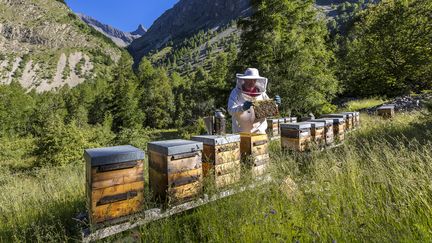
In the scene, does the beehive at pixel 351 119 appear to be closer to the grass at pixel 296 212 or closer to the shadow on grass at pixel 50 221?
the grass at pixel 296 212

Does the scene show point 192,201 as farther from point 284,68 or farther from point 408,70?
point 408,70

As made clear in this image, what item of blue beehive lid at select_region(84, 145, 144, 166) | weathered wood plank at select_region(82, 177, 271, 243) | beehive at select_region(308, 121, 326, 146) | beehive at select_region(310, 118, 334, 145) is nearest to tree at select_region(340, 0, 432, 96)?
beehive at select_region(310, 118, 334, 145)

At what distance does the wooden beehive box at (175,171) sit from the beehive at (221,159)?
0.93 ft

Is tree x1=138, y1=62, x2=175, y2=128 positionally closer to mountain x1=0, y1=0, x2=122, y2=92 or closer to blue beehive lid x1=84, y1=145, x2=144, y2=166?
blue beehive lid x1=84, y1=145, x2=144, y2=166

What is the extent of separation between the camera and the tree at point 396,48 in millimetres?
21750

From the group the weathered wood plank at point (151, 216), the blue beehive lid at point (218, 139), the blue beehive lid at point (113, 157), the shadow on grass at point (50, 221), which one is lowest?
the shadow on grass at point (50, 221)

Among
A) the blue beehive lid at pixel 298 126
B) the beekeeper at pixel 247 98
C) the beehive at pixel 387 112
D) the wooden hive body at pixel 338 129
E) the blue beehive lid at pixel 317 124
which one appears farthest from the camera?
the beehive at pixel 387 112

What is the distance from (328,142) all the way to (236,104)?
320cm

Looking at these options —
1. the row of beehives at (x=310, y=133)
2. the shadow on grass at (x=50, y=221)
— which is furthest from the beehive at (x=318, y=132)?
the shadow on grass at (x=50, y=221)

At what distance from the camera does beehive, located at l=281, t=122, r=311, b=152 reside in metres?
6.04

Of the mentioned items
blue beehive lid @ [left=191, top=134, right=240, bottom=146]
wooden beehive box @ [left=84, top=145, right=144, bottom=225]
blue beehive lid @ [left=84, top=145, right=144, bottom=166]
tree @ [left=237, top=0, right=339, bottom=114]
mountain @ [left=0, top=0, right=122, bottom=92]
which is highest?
mountain @ [left=0, top=0, right=122, bottom=92]

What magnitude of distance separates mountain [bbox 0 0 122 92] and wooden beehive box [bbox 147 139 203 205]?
517ft

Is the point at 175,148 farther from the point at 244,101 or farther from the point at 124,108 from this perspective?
the point at 124,108

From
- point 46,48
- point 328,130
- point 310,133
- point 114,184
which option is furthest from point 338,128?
point 46,48
